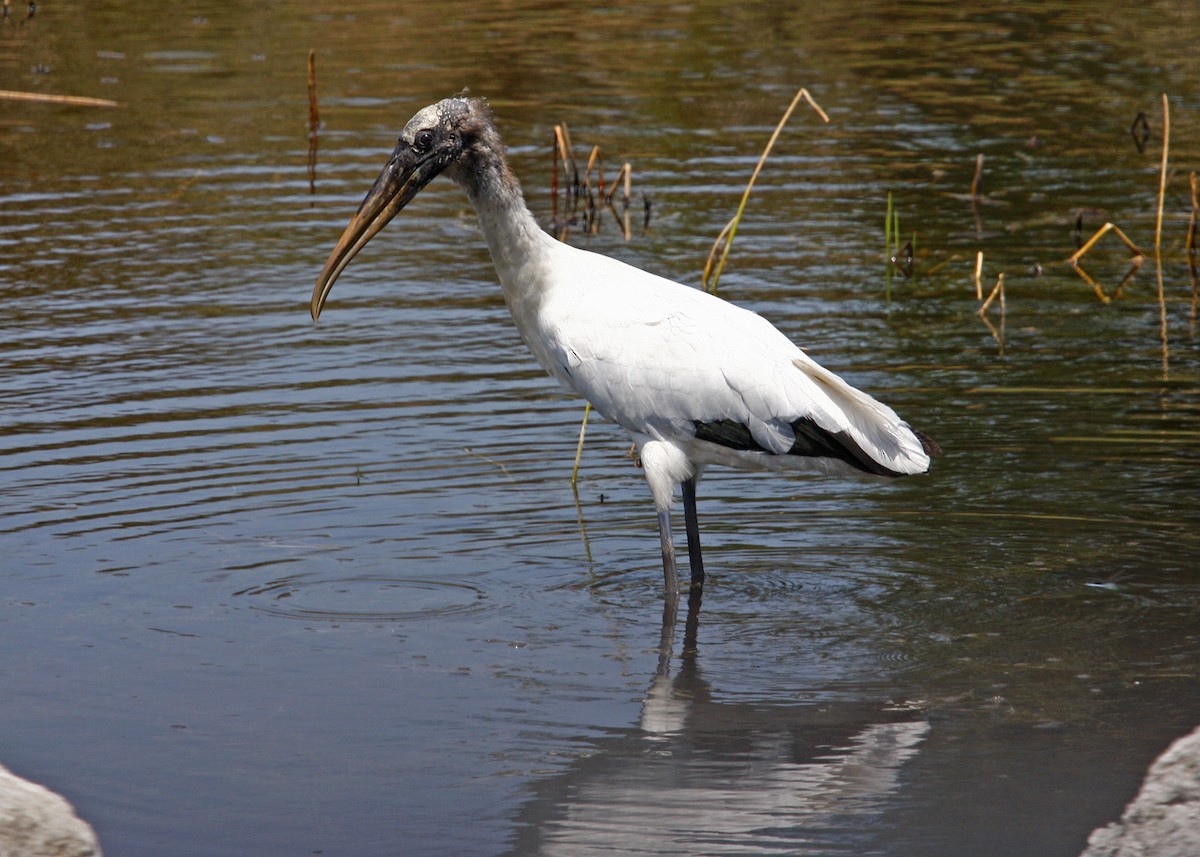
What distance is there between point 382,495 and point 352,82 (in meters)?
10.8

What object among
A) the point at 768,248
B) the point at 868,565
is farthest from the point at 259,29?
the point at 868,565

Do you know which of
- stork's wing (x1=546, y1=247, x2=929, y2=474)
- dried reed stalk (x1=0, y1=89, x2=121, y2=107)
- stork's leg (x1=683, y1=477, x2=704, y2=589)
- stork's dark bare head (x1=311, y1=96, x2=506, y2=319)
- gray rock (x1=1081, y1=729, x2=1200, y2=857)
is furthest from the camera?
dried reed stalk (x1=0, y1=89, x2=121, y2=107)

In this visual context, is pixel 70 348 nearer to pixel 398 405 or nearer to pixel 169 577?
pixel 398 405

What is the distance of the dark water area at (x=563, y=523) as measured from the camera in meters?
5.08

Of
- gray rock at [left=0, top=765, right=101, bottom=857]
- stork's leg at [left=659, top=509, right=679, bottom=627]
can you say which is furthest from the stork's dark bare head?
gray rock at [left=0, top=765, right=101, bottom=857]

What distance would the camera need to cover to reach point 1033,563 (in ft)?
22.4

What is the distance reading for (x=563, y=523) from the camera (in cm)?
739

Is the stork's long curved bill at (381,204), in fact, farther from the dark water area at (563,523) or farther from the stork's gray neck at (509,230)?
the dark water area at (563,523)

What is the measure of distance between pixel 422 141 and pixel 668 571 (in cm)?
186

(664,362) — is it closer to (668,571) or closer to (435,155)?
(668,571)

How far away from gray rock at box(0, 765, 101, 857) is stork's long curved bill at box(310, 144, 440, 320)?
7.88ft

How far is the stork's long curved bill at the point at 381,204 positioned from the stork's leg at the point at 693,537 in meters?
1.54

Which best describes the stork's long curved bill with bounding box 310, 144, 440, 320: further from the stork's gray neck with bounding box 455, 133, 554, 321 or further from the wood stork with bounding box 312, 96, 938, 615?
the stork's gray neck with bounding box 455, 133, 554, 321

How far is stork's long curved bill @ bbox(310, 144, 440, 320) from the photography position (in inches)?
265
